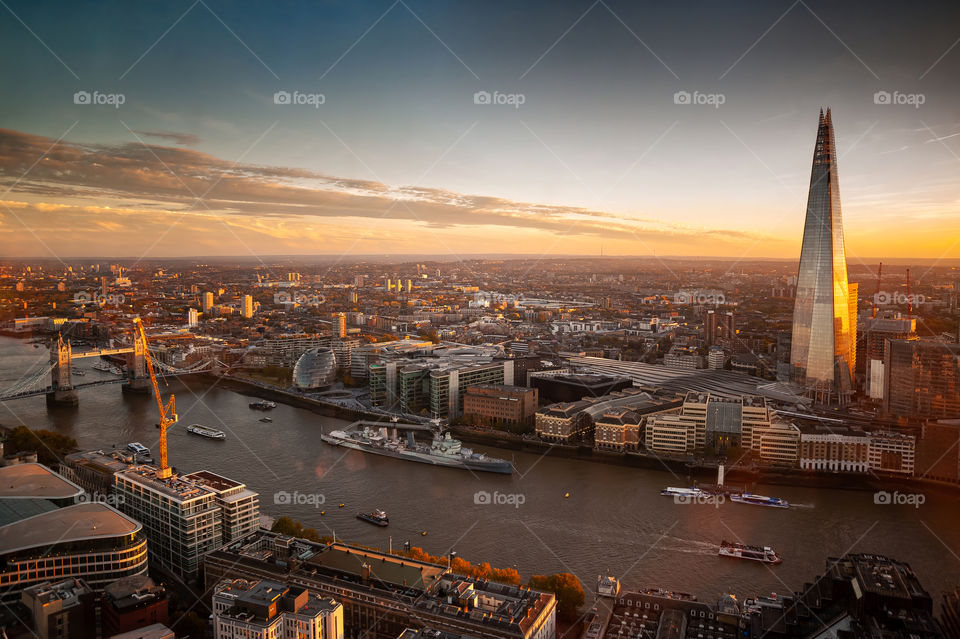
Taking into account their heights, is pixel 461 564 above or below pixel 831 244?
below

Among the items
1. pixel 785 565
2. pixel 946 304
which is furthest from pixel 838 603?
pixel 946 304

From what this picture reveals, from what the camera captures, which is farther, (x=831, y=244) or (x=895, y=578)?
(x=831, y=244)

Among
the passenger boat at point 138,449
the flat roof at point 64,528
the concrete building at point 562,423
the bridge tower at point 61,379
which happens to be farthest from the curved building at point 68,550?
the bridge tower at point 61,379

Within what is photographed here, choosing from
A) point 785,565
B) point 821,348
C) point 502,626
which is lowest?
point 785,565

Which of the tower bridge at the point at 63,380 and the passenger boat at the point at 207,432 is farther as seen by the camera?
the tower bridge at the point at 63,380

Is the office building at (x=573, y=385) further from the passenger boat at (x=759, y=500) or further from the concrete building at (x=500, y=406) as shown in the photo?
the passenger boat at (x=759, y=500)

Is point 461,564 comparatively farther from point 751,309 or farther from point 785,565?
point 751,309
